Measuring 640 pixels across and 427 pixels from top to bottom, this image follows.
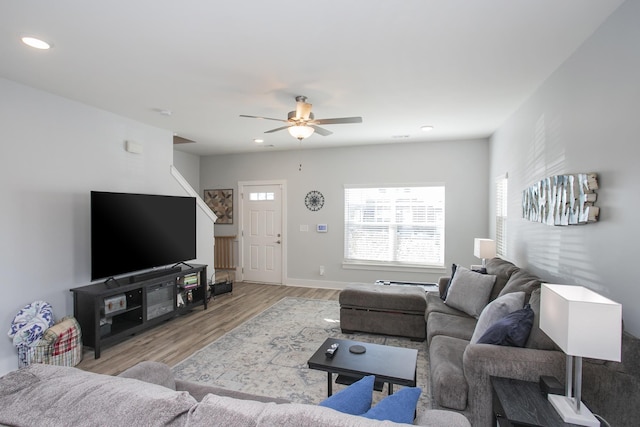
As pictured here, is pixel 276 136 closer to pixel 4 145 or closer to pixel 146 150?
pixel 146 150

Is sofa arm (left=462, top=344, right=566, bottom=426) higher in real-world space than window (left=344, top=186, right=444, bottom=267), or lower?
lower

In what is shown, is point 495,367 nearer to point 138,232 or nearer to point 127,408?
point 127,408

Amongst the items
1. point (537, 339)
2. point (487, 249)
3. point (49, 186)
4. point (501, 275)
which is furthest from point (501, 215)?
point (49, 186)

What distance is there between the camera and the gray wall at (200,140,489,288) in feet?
18.2

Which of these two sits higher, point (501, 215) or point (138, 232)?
point (501, 215)

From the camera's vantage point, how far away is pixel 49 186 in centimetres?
336

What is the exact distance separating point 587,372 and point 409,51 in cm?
229

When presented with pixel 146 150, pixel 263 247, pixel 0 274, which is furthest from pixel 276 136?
pixel 0 274

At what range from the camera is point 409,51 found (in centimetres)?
246

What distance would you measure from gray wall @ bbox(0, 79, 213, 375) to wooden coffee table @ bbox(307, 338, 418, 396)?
285 cm

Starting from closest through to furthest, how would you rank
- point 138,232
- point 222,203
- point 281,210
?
point 138,232
point 281,210
point 222,203

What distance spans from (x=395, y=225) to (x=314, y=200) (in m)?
1.58

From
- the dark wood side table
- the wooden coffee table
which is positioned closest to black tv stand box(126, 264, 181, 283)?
the wooden coffee table

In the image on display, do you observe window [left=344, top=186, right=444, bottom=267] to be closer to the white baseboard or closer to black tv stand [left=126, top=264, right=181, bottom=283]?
the white baseboard
